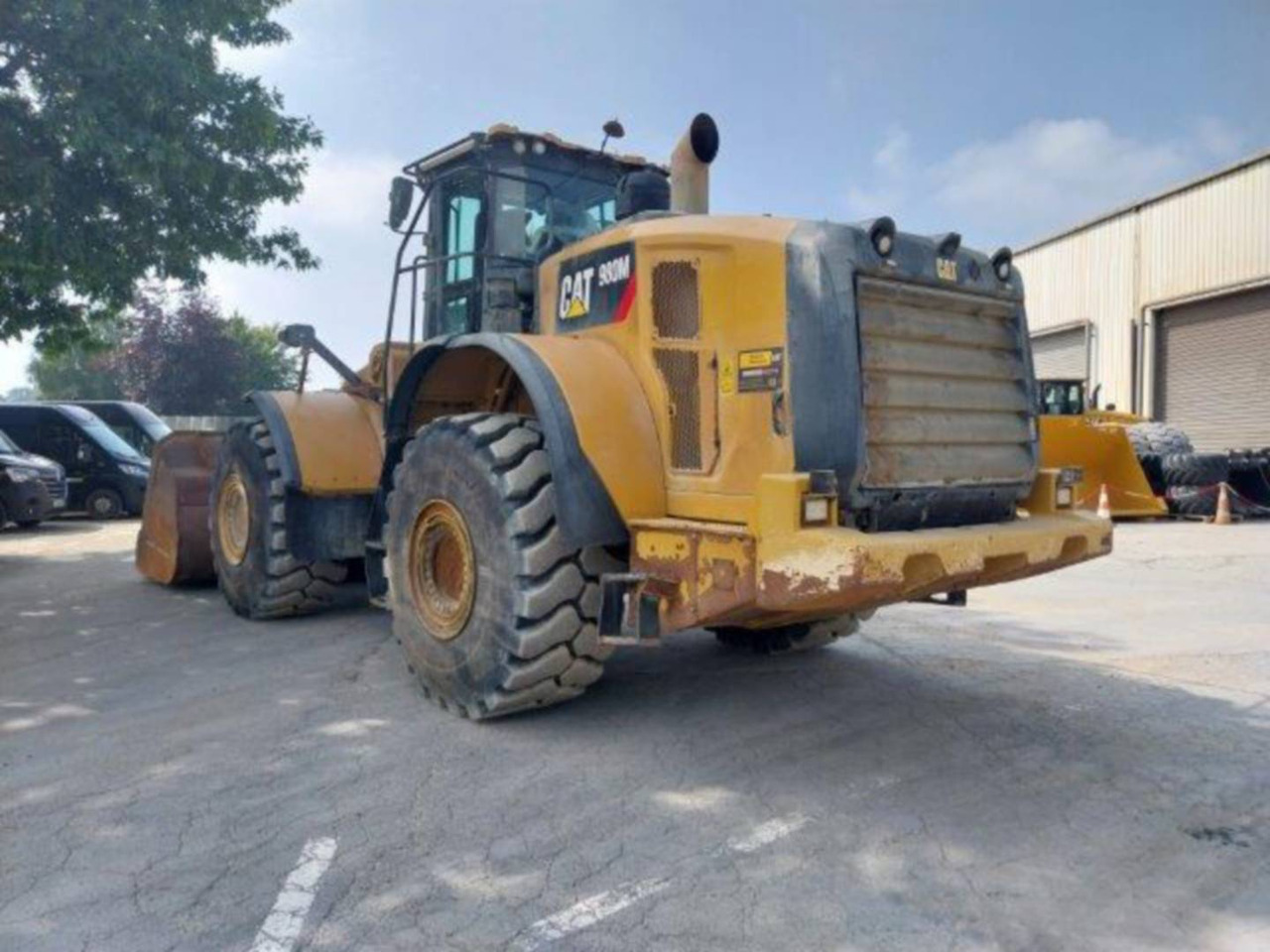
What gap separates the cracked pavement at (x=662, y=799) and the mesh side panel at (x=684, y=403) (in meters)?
1.24

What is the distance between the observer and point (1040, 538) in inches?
161

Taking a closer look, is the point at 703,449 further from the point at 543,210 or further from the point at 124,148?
the point at 124,148

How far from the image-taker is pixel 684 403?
4.14 meters

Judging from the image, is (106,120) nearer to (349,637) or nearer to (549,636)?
(349,637)

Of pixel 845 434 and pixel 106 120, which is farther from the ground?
pixel 106 120

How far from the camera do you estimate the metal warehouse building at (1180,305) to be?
1930 cm

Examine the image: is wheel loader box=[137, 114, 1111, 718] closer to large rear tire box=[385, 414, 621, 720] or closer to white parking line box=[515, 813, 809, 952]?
large rear tire box=[385, 414, 621, 720]

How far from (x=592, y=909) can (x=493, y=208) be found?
4024 millimetres

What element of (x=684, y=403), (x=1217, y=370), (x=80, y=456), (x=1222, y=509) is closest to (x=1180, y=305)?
(x=1217, y=370)

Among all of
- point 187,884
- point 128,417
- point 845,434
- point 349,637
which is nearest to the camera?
point 187,884

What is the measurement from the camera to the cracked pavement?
2791 millimetres

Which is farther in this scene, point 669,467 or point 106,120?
point 106,120

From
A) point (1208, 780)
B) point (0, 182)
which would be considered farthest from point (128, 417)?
point (1208, 780)

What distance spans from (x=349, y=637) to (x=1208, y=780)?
481cm
